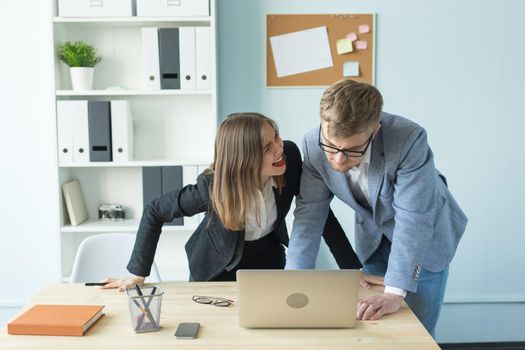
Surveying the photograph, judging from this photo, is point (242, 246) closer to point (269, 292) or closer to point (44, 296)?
point (269, 292)

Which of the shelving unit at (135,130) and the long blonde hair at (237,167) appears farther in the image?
the shelving unit at (135,130)

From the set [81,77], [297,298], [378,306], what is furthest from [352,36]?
[297,298]

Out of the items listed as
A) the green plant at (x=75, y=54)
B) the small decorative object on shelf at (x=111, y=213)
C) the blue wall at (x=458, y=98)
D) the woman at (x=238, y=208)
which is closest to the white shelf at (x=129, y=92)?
the green plant at (x=75, y=54)

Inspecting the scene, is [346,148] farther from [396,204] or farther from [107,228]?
[107,228]

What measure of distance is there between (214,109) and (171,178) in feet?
1.42

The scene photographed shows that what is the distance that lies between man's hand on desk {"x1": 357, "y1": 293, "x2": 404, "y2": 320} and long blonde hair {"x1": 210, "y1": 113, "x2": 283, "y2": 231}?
1.64ft

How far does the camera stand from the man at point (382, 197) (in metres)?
1.63

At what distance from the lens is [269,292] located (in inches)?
61.2

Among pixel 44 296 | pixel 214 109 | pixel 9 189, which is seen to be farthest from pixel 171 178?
pixel 44 296

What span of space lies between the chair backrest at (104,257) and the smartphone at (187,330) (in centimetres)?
89

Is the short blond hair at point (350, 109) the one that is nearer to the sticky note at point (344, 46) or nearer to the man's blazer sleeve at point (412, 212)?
the man's blazer sleeve at point (412, 212)

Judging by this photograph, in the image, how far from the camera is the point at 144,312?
1.61 metres

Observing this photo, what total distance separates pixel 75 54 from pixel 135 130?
0.52 metres

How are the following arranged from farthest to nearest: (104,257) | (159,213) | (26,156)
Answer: (26,156) < (104,257) < (159,213)
